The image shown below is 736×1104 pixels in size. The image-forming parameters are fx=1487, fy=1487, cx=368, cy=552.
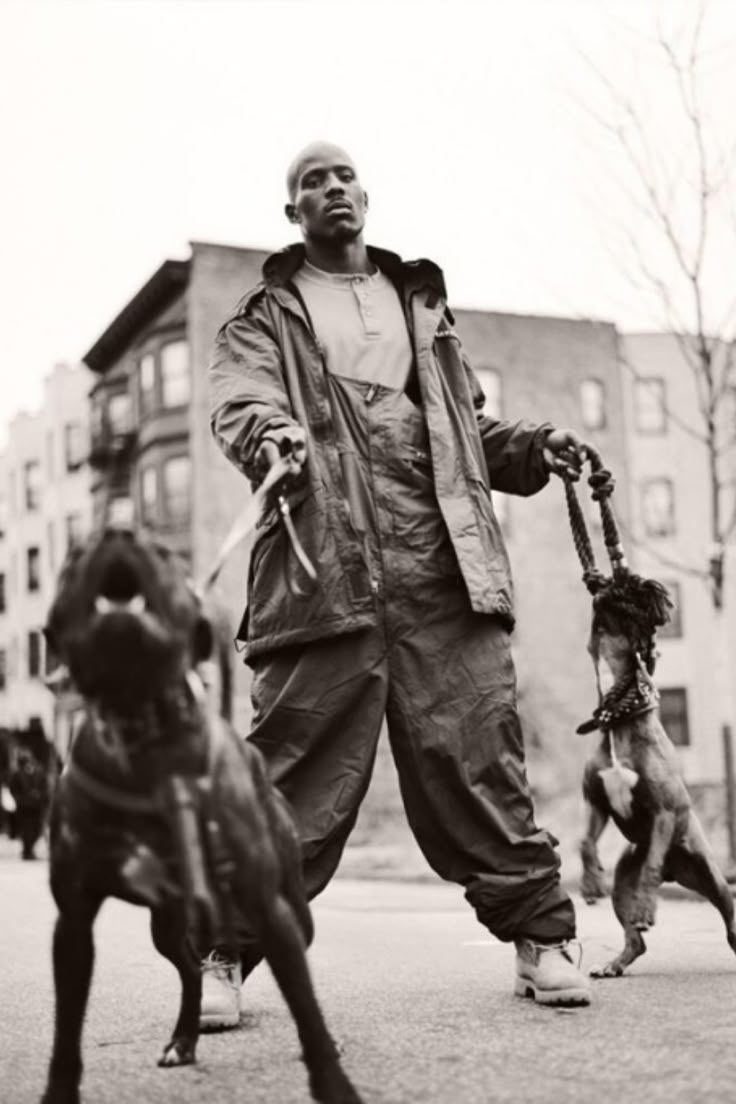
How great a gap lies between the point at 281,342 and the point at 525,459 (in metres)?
0.91

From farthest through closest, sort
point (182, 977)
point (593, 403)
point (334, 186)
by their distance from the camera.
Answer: point (593, 403)
point (334, 186)
point (182, 977)

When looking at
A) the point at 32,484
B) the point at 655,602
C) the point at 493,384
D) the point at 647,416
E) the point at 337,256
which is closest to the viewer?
the point at 337,256

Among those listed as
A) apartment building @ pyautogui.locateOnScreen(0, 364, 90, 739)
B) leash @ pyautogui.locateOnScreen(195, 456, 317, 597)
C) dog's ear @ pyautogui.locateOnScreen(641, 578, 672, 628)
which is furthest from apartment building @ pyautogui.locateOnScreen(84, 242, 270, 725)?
leash @ pyautogui.locateOnScreen(195, 456, 317, 597)

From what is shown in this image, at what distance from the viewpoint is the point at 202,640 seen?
2.56m

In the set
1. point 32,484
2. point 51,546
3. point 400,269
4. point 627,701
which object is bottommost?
point 627,701

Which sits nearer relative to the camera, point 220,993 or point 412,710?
point 220,993

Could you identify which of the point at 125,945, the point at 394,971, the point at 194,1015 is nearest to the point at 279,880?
the point at 194,1015

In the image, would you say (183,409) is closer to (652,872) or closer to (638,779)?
(638,779)

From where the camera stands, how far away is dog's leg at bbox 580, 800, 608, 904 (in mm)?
5605

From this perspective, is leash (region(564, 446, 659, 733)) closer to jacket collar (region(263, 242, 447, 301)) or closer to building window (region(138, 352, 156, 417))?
jacket collar (region(263, 242, 447, 301))

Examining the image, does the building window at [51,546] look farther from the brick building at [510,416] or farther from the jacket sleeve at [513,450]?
the jacket sleeve at [513,450]

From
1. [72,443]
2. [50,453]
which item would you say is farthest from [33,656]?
[72,443]

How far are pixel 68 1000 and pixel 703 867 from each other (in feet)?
9.31

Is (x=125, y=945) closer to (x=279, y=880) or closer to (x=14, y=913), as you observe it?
(x=14, y=913)
